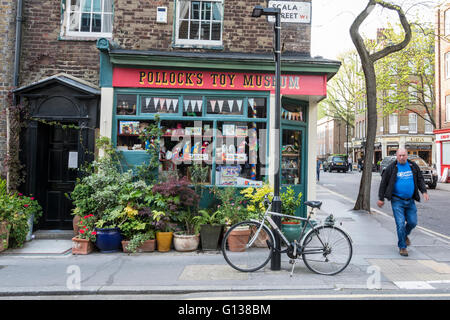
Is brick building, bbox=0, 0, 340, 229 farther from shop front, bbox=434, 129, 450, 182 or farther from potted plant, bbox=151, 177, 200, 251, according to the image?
shop front, bbox=434, 129, 450, 182

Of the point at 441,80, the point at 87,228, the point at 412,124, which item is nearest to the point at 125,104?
the point at 87,228

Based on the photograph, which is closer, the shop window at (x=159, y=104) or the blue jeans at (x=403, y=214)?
the blue jeans at (x=403, y=214)

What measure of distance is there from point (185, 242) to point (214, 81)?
3.67 m

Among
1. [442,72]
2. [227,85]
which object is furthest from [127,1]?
[442,72]

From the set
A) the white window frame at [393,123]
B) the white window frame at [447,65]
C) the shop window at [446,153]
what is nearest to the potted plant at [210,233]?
the shop window at [446,153]

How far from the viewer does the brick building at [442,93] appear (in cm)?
2745

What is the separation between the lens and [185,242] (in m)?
6.48

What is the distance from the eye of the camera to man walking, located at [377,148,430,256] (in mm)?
6203

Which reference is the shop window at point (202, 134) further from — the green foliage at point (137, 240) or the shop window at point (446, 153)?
the shop window at point (446, 153)

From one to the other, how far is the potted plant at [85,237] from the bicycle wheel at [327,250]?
13.2ft

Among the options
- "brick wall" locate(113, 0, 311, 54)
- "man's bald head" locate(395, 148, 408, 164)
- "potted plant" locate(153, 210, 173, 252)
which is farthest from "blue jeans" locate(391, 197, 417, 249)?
"potted plant" locate(153, 210, 173, 252)

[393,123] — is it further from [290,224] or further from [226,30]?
[290,224]

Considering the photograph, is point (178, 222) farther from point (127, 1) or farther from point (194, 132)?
point (127, 1)

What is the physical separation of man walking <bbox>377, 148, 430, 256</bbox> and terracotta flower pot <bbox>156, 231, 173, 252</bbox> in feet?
13.5
